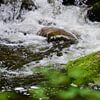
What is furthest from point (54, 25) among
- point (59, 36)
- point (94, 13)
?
point (59, 36)

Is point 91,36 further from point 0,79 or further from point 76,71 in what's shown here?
point 76,71

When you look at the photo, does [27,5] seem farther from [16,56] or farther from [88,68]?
[88,68]

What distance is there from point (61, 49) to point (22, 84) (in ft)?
9.61

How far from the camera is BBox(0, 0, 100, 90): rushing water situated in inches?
289

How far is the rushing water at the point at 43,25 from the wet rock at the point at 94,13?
155mm

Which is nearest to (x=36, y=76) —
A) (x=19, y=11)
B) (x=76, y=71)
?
(x=76, y=71)

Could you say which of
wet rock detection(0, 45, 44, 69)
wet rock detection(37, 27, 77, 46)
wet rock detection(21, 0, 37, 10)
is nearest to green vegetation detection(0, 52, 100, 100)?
wet rock detection(0, 45, 44, 69)

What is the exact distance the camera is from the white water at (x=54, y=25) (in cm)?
770

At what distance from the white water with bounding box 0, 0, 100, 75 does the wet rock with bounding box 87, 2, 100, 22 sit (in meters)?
0.17

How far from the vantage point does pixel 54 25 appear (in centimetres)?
1036

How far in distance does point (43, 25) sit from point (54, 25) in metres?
0.32

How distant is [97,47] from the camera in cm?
800

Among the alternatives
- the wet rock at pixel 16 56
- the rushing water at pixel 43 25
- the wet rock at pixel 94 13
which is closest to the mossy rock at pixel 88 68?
the rushing water at pixel 43 25

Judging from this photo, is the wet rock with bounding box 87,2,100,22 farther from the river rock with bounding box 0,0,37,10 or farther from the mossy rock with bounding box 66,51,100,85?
the mossy rock with bounding box 66,51,100,85
